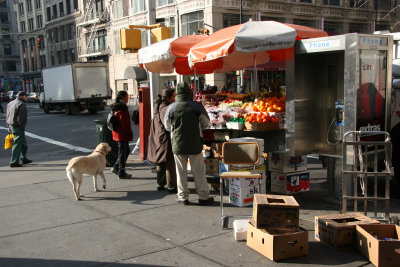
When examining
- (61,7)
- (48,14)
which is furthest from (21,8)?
(61,7)

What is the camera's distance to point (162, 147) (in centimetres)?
696

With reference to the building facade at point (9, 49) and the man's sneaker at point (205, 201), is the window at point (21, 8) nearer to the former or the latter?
the building facade at point (9, 49)

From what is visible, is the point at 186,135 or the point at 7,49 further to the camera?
the point at 7,49

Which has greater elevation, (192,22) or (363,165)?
(192,22)

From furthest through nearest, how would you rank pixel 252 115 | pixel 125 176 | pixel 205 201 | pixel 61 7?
pixel 61 7 < pixel 125 176 < pixel 252 115 < pixel 205 201

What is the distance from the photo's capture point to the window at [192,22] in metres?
32.3

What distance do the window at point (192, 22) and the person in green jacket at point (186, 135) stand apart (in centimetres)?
2739

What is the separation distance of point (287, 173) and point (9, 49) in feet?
291

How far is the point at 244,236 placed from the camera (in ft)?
15.5

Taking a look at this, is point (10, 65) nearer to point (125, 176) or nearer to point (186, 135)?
point (125, 176)

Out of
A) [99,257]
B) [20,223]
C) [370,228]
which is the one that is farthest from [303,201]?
[20,223]

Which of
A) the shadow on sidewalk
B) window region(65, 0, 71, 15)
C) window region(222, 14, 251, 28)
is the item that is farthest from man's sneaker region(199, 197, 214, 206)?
window region(65, 0, 71, 15)

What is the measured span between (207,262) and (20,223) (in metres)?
3.07


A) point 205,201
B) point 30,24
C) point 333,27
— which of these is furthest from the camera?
point 30,24
